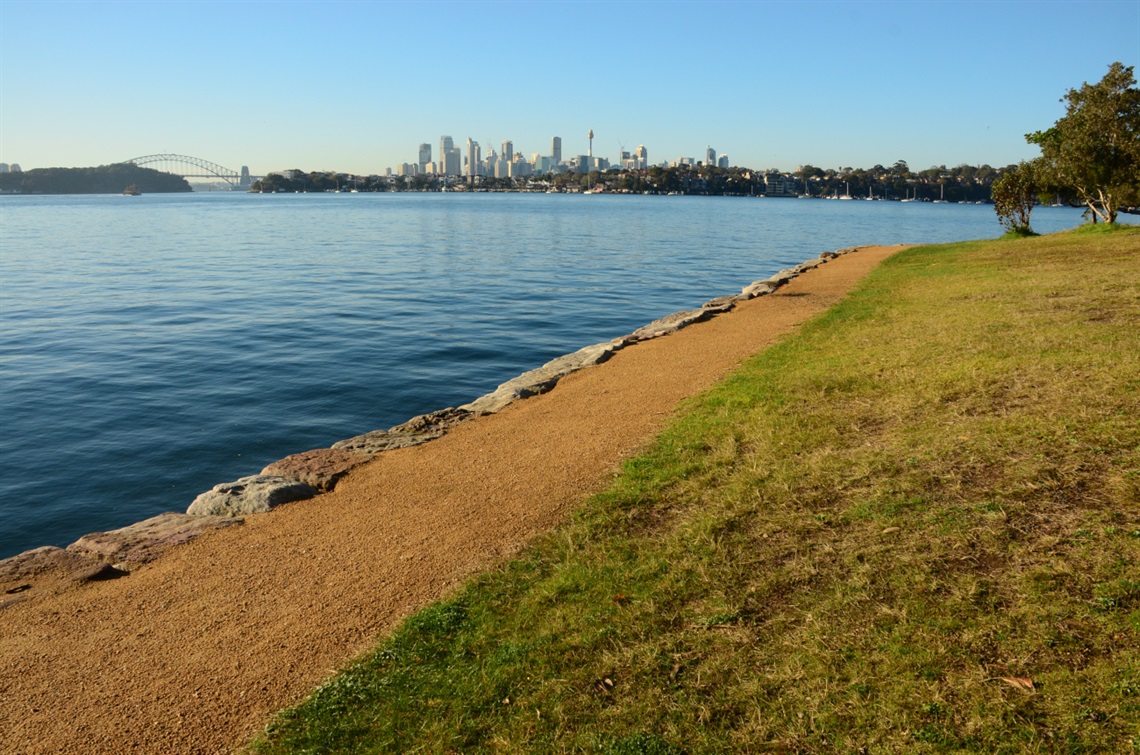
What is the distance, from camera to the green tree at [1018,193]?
1324 inches

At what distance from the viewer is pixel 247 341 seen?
19812 mm

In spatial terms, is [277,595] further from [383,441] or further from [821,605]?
[383,441]

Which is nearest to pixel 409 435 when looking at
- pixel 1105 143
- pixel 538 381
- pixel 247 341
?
pixel 538 381

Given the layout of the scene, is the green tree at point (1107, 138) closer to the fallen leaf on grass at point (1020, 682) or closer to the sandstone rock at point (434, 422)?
the sandstone rock at point (434, 422)

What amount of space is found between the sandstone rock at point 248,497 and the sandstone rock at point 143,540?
194 millimetres

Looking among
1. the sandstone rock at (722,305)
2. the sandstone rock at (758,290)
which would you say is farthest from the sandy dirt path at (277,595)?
the sandstone rock at (758,290)

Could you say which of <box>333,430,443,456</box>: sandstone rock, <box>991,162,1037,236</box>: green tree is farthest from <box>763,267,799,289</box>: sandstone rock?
<box>333,430,443,456</box>: sandstone rock

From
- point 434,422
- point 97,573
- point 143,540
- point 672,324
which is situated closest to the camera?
point 97,573

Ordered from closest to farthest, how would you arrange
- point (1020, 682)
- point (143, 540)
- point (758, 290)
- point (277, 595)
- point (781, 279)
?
1. point (1020, 682)
2. point (277, 595)
3. point (143, 540)
4. point (758, 290)
5. point (781, 279)

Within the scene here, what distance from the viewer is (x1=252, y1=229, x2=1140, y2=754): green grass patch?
3865 millimetres

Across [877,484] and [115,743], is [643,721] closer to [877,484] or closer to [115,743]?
[115,743]

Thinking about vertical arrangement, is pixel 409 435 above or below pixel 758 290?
below

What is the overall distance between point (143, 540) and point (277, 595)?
2194mm

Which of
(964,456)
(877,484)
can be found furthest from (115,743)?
(964,456)
